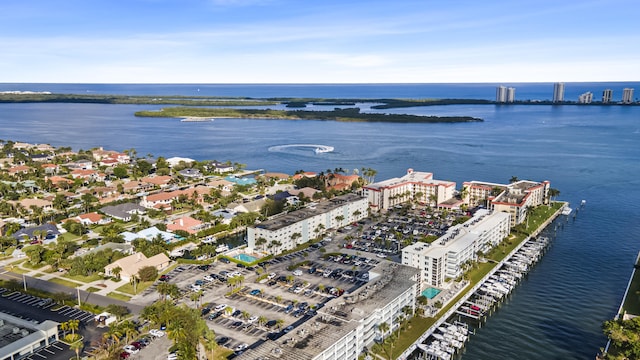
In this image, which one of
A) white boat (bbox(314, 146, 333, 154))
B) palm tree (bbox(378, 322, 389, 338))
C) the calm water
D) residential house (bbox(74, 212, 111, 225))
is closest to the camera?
palm tree (bbox(378, 322, 389, 338))

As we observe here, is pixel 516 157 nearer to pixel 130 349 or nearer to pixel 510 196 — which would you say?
pixel 510 196

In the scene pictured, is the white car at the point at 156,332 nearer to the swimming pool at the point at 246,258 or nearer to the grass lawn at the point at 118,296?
the grass lawn at the point at 118,296

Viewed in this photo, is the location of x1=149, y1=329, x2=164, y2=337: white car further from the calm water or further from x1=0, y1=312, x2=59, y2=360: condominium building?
the calm water

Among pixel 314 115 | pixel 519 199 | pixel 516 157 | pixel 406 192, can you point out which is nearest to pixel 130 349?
pixel 406 192

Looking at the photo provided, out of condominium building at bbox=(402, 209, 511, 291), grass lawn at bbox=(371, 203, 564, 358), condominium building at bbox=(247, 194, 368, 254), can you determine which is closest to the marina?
grass lawn at bbox=(371, 203, 564, 358)

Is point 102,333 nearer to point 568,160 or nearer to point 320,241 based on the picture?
point 320,241

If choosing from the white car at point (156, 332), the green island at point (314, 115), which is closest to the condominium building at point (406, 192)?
the white car at point (156, 332)
